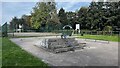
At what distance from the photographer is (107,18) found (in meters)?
42.0

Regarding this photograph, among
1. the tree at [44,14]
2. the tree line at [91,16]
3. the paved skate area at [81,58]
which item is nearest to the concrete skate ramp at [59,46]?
the paved skate area at [81,58]

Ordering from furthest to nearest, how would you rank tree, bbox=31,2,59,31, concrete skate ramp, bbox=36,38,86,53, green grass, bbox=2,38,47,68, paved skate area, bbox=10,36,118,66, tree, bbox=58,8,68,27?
tree, bbox=58,8,68,27, tree, bbox=31,2,59,31, concrete skate ramp, bbox=36,38,86,53, paved skate area, bbox=10,36,118,66, green grass, bbox=2,38,47,68

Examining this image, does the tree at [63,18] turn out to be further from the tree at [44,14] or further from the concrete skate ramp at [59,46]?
the concrete skate ramp at [59,46]

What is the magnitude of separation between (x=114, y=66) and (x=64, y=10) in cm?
6220

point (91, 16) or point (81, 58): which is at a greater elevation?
point (91, 16)

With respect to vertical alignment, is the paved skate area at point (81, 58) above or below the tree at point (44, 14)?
below

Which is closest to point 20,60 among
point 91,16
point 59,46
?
point 59,46

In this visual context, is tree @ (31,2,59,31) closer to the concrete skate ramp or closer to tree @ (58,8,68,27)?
tree @ (58,8,68,27)

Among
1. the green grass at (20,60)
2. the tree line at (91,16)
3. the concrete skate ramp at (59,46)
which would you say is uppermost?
the tree line at (91,16)

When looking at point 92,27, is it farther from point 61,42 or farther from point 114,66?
point 114,66

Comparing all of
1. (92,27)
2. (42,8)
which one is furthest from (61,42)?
(92,27)

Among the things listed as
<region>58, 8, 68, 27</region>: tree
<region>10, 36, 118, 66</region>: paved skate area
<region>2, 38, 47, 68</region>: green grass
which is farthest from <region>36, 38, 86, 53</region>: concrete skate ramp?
<region>58, 8, 68, 27</region>: tree

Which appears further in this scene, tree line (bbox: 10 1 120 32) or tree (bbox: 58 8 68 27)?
tree (bbox: 58 8 68 27)

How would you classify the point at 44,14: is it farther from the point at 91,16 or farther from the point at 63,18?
the point at 63,18
